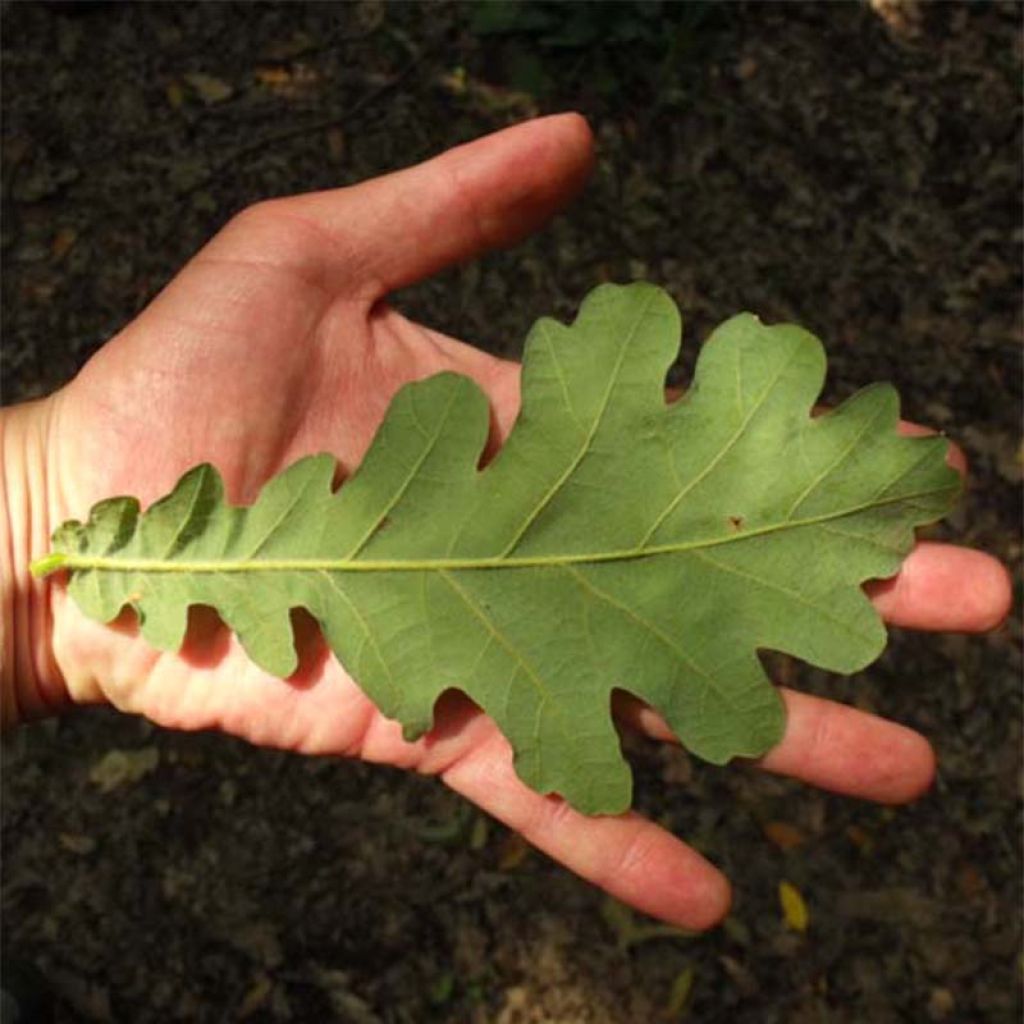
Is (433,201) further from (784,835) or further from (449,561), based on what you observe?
(784,835)

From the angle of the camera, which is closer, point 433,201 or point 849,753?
point 849,753

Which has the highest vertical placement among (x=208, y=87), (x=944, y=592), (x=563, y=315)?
(x=208, y=87)

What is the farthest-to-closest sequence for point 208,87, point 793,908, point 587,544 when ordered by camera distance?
point 208,87, point 793,908, point 587,544

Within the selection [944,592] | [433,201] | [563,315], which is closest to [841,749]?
[944,592]

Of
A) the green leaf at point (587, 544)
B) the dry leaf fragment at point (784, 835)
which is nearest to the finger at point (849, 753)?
the green leaf at point (587, 544)

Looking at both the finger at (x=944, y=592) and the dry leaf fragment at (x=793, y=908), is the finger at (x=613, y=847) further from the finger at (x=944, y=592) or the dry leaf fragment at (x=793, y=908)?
the dry leaf fragment at (x=793, y=908)

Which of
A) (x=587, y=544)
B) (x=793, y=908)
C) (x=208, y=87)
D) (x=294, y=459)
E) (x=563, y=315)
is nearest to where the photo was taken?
(x=587, y=544)

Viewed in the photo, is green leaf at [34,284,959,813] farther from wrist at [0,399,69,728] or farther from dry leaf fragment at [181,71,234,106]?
dry leaf fragment at [181,71,234,106]
